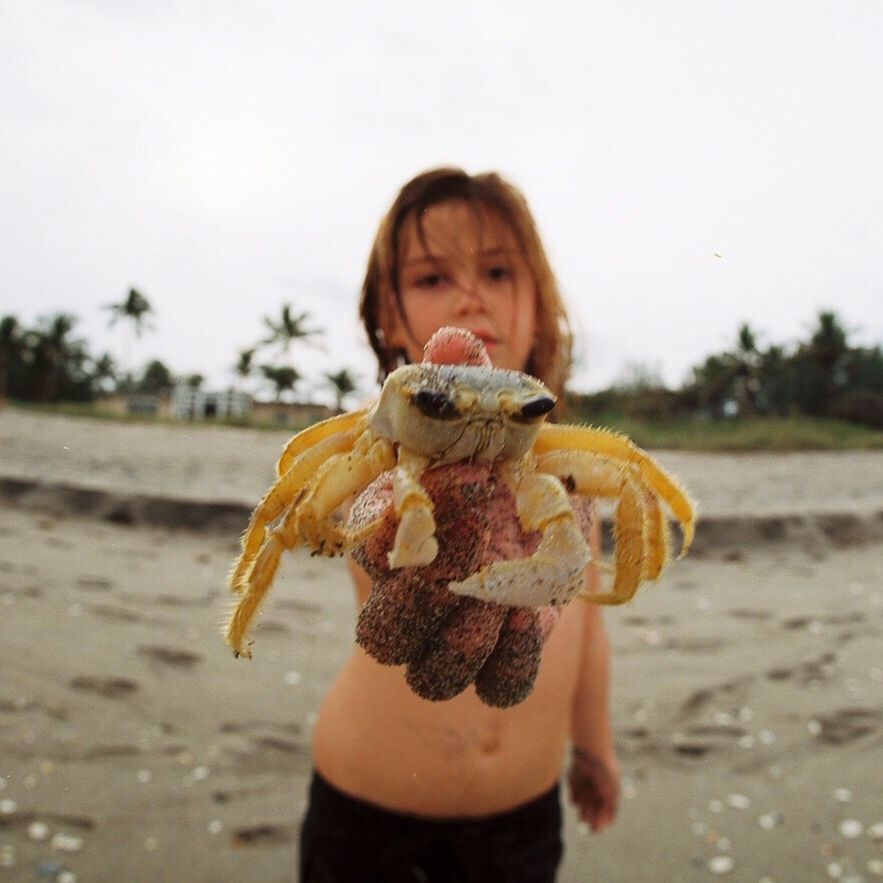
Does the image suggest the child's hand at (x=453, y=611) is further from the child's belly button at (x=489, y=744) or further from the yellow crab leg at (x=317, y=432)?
the child's belly button at (x=489, y=744)

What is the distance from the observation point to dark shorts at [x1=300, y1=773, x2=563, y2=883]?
2.35 meters

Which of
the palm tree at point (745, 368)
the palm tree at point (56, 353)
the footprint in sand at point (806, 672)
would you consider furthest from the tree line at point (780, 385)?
the palm tree at point (56, 353)

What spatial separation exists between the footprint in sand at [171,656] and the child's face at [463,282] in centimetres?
392

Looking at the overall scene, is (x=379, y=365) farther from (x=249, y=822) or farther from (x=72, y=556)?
(x=72, y=556)

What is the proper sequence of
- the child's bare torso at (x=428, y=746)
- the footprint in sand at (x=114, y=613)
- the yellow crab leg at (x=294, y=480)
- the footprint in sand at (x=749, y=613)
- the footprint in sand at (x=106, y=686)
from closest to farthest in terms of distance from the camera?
the yellow crab leg at (x=294, y=480) → the child's bare torso at (x=428, y=746) → the footprint in sand at (x=106, y=686) → the footprint in sand at (x=114, y=613) → the footprint in sand at (x=749, y=613)

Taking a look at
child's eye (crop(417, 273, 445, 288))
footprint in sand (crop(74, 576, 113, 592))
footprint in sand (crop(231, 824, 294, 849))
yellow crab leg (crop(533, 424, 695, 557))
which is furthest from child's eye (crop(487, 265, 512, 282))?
footprint in sand (crop(74, 576, 113, 592))

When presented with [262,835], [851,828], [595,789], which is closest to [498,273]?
[595,789]

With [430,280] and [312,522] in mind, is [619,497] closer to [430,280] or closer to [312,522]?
[312,522]

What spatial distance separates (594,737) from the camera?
3.08 metres

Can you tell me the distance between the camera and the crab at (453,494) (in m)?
0.91

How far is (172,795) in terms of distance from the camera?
373cm

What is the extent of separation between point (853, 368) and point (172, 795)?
40.3m

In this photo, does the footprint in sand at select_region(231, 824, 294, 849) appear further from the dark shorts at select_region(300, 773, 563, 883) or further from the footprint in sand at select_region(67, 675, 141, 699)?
the footprint in sand at select_region(67, 675, 141, 699)

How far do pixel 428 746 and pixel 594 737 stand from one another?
1.07 m
